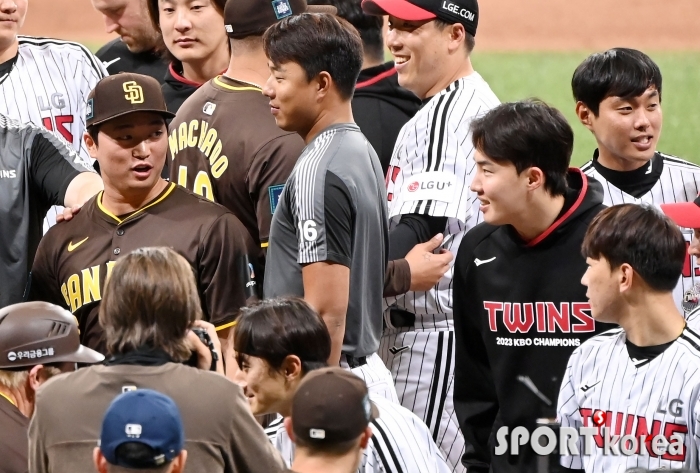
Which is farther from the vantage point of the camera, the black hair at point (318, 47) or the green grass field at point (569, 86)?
the green grass field at point (569, 86)

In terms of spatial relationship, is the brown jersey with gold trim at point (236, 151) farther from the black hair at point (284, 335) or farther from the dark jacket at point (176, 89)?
the dark jacket at point (176, 89)

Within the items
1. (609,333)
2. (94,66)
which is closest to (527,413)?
(609,333)

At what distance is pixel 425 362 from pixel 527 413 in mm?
786

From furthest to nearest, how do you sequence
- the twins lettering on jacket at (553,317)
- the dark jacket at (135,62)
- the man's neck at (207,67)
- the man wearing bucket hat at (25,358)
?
the dark jacket at (135,62) < the man's neck at (207,67) < the twins lettering on jacket at (553,317) < the man wearing bucket hat at (25,358)

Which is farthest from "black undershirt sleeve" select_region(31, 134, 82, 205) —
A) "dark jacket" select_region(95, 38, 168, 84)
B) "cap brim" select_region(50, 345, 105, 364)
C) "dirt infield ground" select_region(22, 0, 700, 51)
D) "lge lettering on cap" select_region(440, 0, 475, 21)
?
"dirt infield ground" select_region(22, 0, 700, 51)

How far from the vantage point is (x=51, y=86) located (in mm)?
4730

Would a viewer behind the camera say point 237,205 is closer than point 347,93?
No

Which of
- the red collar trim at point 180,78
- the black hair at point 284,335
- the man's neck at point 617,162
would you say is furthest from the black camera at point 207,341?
the red collar trim at point 180,78

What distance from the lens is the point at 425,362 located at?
417cm

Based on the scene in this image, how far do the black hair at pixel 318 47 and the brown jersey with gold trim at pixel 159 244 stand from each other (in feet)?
1.66

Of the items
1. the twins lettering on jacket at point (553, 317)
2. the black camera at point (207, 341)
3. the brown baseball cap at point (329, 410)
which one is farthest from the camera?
the twins lettering on jacket at point (553, 317)

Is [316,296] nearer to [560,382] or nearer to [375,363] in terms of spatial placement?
[375,363]

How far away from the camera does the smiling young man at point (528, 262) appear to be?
341 cm

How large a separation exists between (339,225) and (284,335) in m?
0.43
